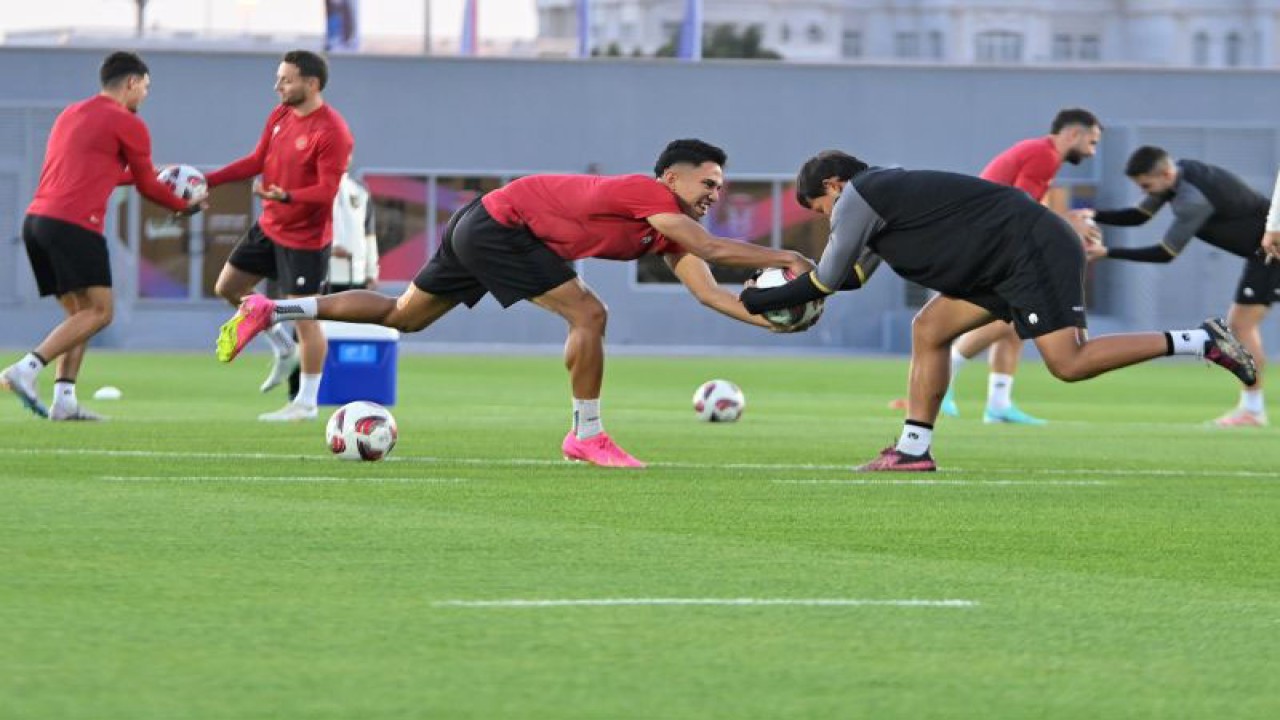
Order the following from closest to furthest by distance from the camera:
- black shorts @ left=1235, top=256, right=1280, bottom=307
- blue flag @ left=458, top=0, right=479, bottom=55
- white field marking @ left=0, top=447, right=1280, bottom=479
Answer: white field marking @ left=0, top=447, right=1280, bottom=479 → black shorts @ left=1235, top=256, right=1280, bottom=307 → blue flag @ left=458, top=0, right=479, bottom=55

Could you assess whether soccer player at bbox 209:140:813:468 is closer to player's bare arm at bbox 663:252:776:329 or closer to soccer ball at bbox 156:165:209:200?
player's bare arm at bbox 663:252:776:329

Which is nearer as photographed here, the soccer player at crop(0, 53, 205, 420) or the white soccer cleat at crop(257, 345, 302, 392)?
the soccer player at crop(0, 53, 205, 420)

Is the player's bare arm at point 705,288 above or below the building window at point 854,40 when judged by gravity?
above

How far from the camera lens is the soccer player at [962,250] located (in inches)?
472

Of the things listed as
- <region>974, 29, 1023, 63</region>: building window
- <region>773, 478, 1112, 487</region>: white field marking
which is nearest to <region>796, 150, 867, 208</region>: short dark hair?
<region>773, 478, 1112, 487</region>: white field marking

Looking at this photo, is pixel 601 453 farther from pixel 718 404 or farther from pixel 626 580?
pixel 718 404


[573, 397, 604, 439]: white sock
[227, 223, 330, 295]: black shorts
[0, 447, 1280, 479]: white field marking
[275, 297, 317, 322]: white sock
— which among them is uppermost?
[275, 297, 317, 322]: white sock

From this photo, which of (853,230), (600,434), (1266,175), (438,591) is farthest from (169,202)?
(1266,175)

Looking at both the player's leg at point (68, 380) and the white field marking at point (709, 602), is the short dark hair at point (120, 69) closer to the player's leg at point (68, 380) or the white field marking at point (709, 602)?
the player's leg at point (68, 380)

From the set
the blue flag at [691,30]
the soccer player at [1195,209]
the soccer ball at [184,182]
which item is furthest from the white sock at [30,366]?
the blue flag at [691,30]

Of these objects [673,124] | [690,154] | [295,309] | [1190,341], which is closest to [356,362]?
[295,309]

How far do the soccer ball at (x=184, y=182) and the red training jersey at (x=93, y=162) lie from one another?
0.12m

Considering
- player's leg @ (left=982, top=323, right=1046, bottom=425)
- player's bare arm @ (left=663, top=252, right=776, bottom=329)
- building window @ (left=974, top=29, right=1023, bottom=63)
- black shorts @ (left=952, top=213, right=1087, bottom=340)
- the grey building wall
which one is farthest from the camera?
building window @ (left=974, top=29, right=1023, bottom=63)

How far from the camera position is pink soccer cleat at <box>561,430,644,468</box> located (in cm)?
1261
